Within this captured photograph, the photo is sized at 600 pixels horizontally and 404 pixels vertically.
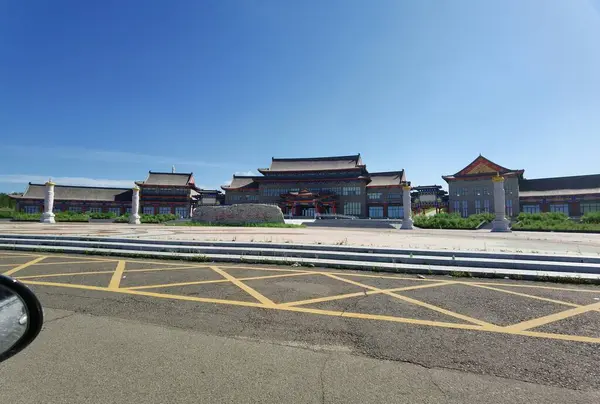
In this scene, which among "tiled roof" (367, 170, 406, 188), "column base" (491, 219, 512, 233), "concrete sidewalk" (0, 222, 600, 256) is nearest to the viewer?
"concrete sidewalk" (0, 222, 600, 256)

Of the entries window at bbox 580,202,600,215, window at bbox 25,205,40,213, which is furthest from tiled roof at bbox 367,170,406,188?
window at bbox 25,205,40,213

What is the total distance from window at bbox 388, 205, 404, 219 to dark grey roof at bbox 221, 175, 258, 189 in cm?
2615

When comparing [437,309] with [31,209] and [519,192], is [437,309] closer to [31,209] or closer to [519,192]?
[519,192]

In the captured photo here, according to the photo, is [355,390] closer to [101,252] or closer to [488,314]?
[488,314]

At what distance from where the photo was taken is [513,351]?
10.2 ft

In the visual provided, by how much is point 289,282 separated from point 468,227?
23870 millimetres

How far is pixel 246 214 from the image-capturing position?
28766 millimetres

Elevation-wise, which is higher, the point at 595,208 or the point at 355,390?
the point at 595,208

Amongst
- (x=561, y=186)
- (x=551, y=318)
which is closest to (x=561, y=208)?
(x=561, y=186)

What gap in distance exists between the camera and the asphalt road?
8.01ft

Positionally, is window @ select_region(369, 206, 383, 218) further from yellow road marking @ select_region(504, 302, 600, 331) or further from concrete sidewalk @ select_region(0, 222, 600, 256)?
yellow road marking @ select_region(504, 302, 600, 331)

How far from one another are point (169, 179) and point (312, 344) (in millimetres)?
65673

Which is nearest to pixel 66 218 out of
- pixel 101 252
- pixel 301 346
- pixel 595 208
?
pixel 101 252

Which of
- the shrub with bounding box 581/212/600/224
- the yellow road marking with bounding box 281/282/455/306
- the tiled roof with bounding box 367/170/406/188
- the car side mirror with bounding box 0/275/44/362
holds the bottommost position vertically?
the yellow road marking with bounding box 281/282/455/306
